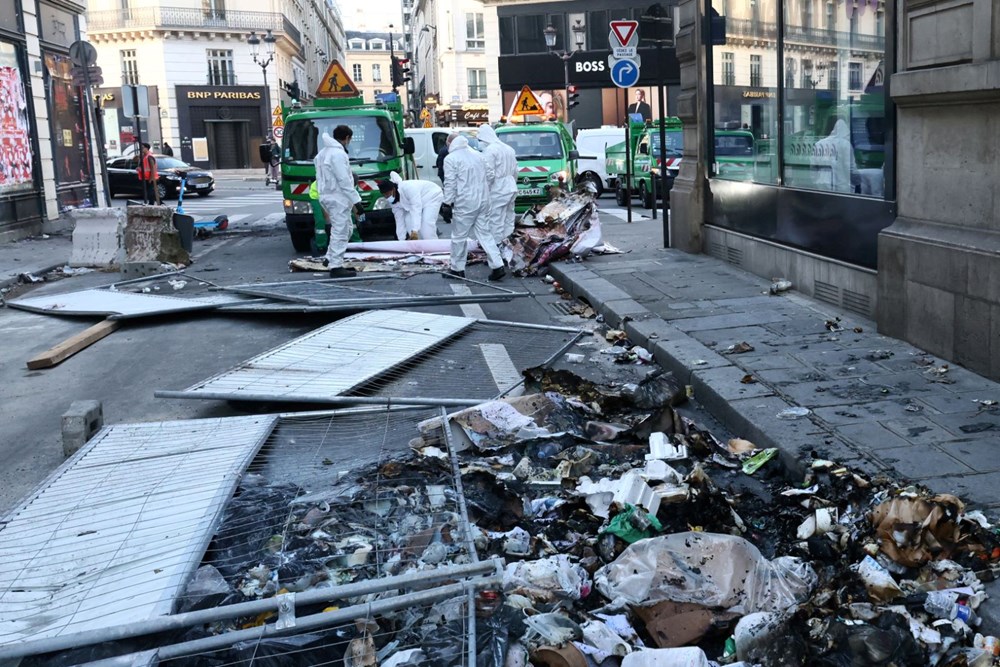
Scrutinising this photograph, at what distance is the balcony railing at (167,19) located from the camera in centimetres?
5788

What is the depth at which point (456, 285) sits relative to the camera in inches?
481

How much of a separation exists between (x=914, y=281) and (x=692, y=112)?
688 centimetres

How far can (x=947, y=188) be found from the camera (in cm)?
673

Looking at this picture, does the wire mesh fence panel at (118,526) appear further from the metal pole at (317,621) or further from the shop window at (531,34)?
the shop window at (531,34)

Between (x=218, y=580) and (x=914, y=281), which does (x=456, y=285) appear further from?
(x=218, y=580)

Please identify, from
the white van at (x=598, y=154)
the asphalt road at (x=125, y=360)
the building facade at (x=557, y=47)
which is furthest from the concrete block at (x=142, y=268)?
the building facade at (x=557, y=47)

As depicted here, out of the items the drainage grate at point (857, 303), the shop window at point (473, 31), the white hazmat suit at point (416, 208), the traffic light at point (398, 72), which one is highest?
the shop window at point (473, 31)

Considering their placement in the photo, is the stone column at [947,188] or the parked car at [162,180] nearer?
the stone column at [947,188]

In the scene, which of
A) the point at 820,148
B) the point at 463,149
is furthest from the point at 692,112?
the point at 820,148

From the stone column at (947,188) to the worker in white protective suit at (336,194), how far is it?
7.73m

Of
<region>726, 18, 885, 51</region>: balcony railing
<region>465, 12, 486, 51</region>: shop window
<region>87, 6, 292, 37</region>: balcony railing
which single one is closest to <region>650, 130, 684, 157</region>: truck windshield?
<region>726, 18, 885, 51</region>: balcony railing

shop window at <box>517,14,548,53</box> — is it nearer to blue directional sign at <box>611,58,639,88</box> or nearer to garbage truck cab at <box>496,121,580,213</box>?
garbage truck cab at <box>496,121,580,213</box>

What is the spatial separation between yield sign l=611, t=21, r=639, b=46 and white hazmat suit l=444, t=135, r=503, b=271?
12.2ft

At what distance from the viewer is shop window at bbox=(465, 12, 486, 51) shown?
6380 cm
